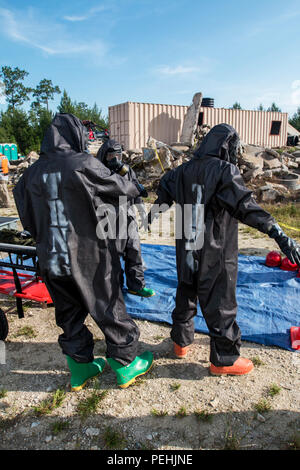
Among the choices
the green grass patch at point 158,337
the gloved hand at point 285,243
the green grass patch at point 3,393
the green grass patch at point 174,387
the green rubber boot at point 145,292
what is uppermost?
the gloved hand at point 285,243

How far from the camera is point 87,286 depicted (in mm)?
2062

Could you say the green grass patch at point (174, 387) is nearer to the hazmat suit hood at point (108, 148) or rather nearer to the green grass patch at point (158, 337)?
the green grass patch at point (158, 337)

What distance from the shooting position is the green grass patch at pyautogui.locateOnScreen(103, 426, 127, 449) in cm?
186

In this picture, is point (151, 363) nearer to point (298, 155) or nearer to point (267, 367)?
point (267, 367)

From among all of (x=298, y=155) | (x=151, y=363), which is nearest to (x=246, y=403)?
(x=151, y=363)

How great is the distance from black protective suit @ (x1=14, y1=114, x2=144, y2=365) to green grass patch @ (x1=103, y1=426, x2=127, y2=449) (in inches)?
18.8

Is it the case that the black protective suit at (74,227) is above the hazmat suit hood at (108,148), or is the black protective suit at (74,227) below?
below

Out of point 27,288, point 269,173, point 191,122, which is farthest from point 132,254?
point 191,122

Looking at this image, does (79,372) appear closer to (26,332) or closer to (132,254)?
(26,332)

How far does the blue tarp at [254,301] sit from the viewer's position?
9.80 ft

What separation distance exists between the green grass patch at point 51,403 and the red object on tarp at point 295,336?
193 cm

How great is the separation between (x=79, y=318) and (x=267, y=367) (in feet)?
5.06

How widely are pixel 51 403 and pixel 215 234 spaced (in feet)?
5.40

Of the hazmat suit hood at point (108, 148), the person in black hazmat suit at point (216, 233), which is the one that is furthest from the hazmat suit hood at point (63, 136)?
the hazmat suit hood at point (108, 148)
